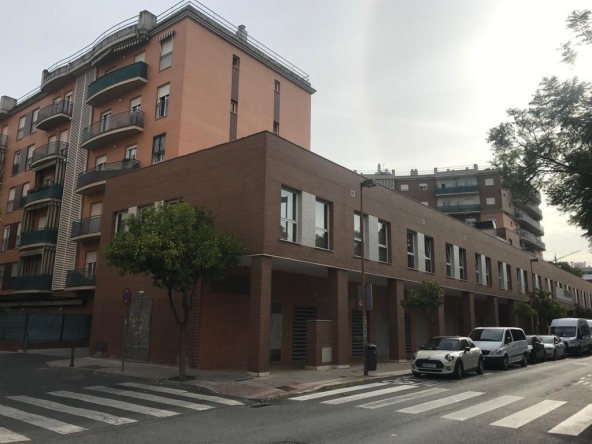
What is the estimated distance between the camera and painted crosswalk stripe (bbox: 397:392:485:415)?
1033cm

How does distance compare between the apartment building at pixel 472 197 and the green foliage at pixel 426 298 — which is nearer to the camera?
the green foliage at pixel 426 298

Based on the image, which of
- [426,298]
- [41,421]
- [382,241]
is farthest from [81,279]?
[41,421]

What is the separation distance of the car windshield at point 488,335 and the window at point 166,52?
22163mm

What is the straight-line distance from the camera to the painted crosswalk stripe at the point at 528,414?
8.99 meters

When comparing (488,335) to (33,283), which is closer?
(488,335)

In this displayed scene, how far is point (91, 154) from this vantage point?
31.8 m

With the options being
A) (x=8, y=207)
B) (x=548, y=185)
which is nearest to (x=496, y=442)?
(x=548, y=185)

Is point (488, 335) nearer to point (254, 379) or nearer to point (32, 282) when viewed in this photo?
point (254, 379)

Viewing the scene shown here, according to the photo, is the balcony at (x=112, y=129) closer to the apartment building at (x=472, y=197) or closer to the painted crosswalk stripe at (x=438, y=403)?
the painted crosswalk stripe at (x=438, y=403)

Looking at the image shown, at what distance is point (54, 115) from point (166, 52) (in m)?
11.7

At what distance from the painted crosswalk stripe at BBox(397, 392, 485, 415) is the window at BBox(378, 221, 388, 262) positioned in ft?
36.1

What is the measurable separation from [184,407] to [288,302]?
36.0 ft

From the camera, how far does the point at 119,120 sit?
29.5 metres

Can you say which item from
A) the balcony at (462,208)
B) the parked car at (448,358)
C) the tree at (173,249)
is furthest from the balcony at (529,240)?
the tree at (173,249)
